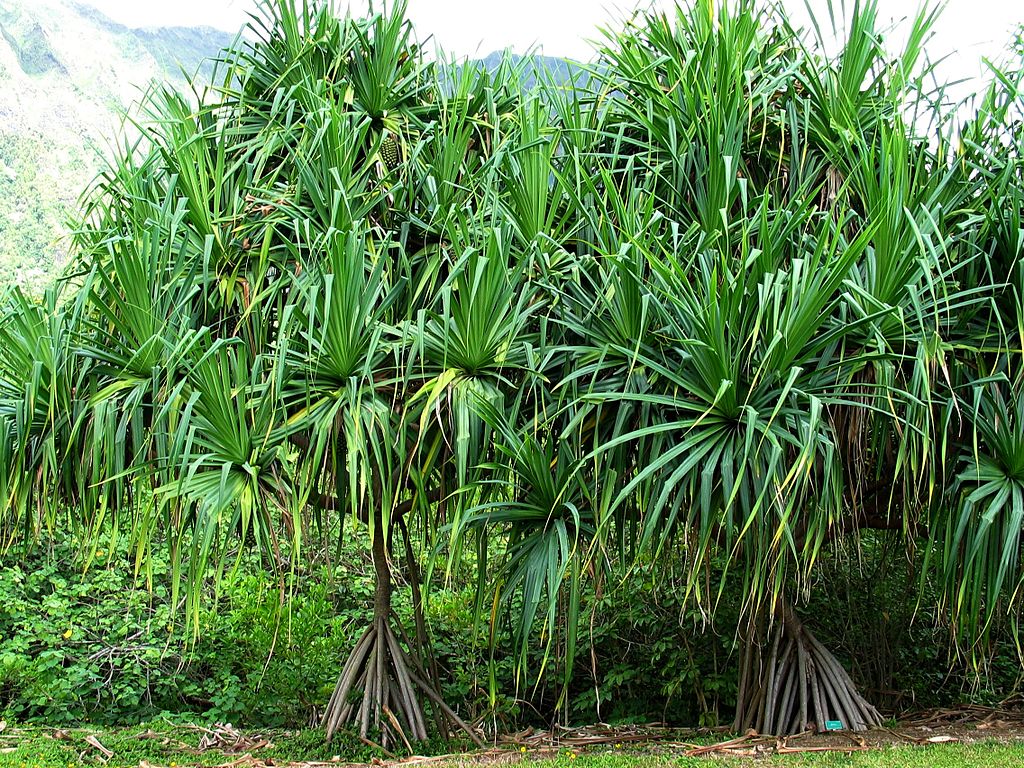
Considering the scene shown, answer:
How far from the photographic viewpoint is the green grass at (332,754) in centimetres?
369

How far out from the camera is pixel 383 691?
14.4ft

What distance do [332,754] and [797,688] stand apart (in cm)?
221

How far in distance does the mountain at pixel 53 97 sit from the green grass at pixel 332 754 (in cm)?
1179

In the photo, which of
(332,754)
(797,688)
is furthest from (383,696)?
(797,688)

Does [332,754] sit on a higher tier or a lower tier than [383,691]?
lower

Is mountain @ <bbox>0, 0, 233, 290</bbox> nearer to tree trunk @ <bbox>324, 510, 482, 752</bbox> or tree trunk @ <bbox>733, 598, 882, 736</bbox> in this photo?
tree trunk @ <bbox>324, 510, 482, 752</bbox>

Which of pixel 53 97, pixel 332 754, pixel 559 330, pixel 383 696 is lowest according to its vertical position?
pixel 332 754

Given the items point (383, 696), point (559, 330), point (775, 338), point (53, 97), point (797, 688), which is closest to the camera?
point (775, 338)

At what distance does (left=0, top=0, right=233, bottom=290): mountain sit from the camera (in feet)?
64.1

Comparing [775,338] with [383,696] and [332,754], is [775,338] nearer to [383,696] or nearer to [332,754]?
[383,696]

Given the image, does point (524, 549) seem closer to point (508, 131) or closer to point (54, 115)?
point (508, 131)

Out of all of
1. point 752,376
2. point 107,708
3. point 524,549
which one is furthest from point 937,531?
point 107,708

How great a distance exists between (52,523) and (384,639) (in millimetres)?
1631

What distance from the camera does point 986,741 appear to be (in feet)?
13.4
